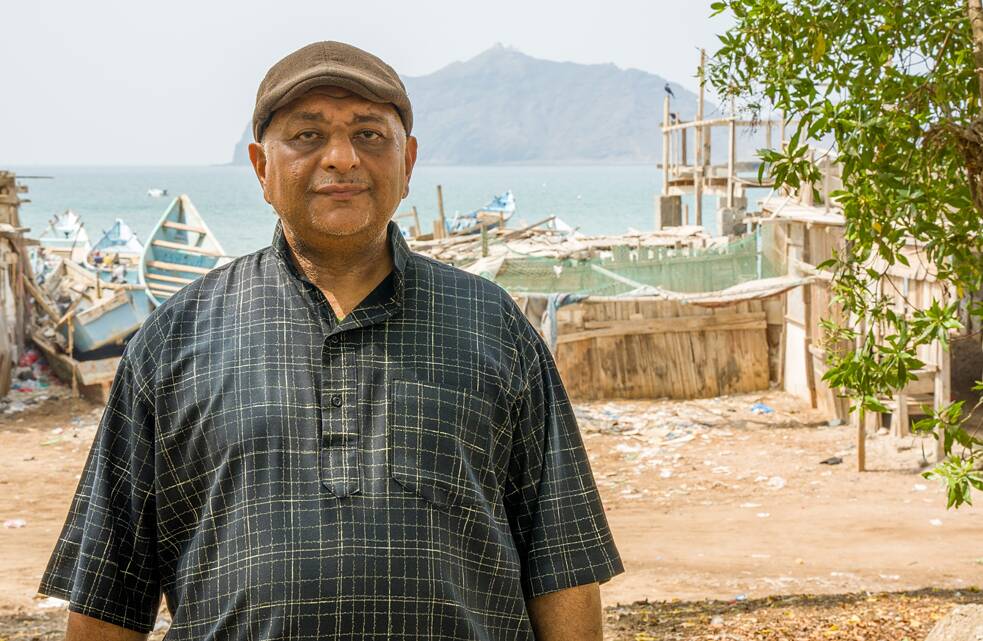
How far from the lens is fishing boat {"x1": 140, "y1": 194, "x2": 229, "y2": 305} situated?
17594mm

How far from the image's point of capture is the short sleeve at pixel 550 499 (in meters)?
1.87

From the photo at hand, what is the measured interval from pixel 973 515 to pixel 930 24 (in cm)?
561

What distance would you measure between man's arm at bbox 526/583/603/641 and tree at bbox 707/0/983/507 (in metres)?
2.05

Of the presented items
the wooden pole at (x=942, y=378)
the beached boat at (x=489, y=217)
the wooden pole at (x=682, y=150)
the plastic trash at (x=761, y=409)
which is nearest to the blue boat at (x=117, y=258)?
the beached boat at (x=489, y=217)

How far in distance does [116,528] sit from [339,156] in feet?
2.52

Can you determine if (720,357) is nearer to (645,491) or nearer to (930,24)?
(645,491)

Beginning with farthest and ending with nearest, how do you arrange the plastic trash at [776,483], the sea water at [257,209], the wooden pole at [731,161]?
the sea water at [257,209]
the wooden pole at [731,161]
the plastic trash at [776,483]

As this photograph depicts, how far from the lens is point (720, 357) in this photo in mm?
13859

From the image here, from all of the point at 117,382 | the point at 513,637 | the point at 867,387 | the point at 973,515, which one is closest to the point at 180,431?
the point at 117,382

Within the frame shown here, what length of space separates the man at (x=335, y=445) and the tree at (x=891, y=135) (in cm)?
201

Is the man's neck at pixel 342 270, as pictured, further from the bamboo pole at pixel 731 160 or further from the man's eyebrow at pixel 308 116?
the bamboo pole at pixel 731 160

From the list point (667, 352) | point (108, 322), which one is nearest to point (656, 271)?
point (667, 352)

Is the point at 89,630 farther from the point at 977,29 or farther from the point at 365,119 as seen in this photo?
the point at 977,29

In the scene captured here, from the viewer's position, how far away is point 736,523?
8742 millimetres
